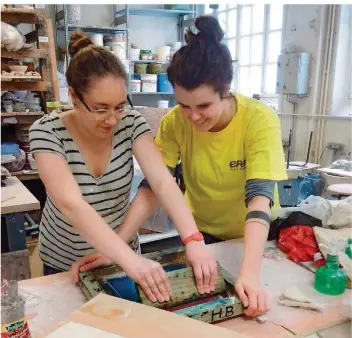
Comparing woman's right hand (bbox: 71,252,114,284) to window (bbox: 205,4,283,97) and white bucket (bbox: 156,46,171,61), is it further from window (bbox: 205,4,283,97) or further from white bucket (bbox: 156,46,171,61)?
white bucket (bbox: 156,46,171,61)

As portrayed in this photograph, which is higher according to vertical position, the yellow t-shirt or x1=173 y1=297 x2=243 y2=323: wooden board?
the yellow t-shirt

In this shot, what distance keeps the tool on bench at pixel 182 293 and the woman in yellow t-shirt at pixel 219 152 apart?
39mm

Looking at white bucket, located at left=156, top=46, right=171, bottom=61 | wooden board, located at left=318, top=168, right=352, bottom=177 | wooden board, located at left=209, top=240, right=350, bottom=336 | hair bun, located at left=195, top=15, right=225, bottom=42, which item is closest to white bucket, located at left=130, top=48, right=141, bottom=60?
white bucket, located at left=156, top=46, right=171, bottom=61

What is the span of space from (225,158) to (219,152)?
0.03 meters

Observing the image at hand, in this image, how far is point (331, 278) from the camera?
3.27ft

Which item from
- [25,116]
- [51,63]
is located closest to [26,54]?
[51,63]

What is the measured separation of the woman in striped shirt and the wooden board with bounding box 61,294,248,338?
0.46 ft

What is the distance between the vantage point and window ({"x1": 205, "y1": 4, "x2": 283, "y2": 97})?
435 centimetres

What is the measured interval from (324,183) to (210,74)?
2654 millimetres

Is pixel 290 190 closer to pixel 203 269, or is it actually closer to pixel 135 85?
pixel 135 85

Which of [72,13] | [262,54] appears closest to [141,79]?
[72,13]

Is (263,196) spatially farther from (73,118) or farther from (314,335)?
(73,118)

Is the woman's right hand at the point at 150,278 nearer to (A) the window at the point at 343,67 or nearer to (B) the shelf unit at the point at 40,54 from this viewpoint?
(B) the shelf unit at the point at 40,54

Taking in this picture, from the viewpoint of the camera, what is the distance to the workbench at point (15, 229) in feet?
5.97
